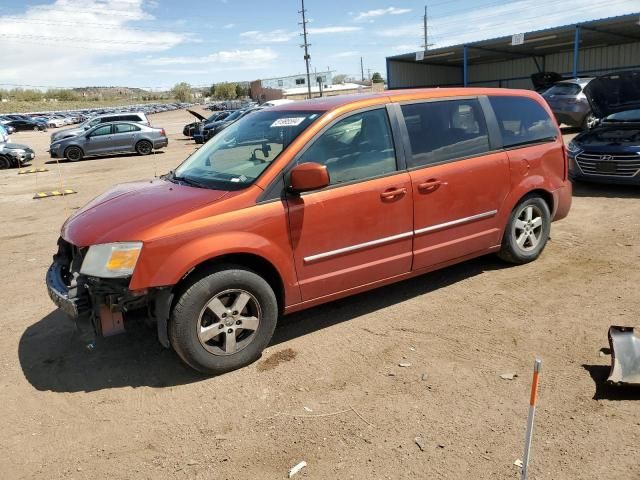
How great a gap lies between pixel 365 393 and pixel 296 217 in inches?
50.9

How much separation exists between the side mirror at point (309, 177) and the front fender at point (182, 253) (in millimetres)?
450

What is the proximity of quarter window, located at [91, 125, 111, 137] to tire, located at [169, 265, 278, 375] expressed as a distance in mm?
19811

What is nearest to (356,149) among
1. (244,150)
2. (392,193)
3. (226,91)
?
(392,193)

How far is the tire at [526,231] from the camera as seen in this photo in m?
5.07

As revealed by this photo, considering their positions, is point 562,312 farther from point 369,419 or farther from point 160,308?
point 160,308

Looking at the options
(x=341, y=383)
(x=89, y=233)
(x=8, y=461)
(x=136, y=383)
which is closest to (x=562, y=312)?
(x=341, y=383)

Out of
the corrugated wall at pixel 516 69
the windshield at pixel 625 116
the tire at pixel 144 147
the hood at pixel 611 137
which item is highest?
the corrugated wall at pixel 516 69

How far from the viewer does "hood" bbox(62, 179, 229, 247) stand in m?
3.35

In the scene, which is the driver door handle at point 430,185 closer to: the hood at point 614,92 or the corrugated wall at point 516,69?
the hood at point 614,92

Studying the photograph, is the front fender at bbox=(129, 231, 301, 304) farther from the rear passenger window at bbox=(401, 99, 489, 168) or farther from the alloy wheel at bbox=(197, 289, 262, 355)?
the rear passenger window at bbox=(401, 99, 489, 168)

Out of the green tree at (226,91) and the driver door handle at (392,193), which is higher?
the green tree at (226,91)

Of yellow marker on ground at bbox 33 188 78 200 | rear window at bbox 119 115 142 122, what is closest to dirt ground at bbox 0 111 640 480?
yellow marker on ground at bbox 33 188 78 200

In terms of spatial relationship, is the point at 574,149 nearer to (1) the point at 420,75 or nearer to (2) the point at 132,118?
(2) the point at 132,118

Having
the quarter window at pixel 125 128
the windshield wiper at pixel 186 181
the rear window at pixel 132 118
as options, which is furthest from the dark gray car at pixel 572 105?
the rear window at pixel 132 118
